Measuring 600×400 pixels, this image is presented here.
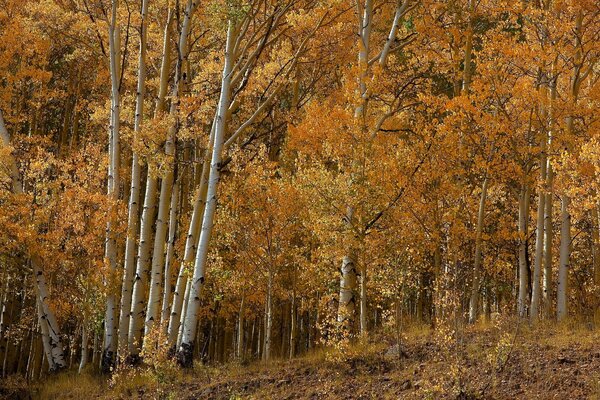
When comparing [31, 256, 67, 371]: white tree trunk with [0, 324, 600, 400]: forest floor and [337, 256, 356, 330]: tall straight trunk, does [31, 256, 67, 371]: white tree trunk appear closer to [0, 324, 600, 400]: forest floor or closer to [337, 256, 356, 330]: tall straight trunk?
[0, 324, 600, 400]: forest floor

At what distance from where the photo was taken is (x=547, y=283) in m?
13.1

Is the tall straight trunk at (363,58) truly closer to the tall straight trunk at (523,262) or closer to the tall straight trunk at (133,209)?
the tall straight trunk at (523,262)

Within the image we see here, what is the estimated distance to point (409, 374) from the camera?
931 cm

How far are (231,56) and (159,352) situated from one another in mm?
5524

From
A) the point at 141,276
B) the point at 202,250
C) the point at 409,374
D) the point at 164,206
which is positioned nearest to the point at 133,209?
the point at 164,206

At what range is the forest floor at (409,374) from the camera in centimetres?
788

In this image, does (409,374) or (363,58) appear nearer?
(409,374)

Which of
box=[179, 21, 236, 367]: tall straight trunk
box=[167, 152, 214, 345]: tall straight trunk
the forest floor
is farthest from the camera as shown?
box=[167, 152, 214, 345]: tall straight trunk

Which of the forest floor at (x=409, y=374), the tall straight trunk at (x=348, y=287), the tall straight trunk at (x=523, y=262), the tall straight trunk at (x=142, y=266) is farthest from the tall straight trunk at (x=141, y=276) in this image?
the tall straight trunk at (x=523, y=262)

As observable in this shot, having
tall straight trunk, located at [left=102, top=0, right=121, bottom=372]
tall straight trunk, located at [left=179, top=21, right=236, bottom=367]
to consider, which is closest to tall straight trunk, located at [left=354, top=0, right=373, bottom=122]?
tall straight trunk, located at [left=179, top=21, right=236, bottom=367]

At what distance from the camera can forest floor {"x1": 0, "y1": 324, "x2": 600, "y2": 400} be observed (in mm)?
7875

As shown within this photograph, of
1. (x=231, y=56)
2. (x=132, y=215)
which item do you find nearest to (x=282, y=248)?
(x=132, y=215)

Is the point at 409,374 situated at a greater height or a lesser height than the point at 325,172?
lesser

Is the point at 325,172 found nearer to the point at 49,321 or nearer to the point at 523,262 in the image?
the point at 523,262
